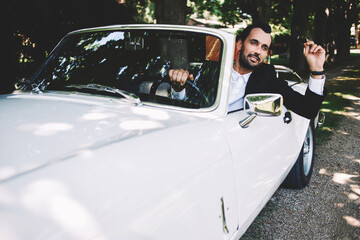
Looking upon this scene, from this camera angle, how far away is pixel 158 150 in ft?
4.36

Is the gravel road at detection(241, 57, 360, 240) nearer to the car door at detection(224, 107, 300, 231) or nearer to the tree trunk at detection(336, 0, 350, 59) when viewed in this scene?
the car door at detection(224, 107, 300, 231)

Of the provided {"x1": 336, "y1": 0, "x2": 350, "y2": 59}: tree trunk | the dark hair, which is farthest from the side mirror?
{"x1": 336, "y1": 0, "x2": 350, "y2": 59}: tree trunk

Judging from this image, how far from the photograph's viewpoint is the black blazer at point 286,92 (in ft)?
8.29

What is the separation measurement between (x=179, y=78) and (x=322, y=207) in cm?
222

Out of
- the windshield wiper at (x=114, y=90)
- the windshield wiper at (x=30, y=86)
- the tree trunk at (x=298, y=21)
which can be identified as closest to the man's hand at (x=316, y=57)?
the windshield wiper at (x=114, y=90)

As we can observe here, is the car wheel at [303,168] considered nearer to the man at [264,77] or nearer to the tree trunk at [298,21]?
the man at [264,77]

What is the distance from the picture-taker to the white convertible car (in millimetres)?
988

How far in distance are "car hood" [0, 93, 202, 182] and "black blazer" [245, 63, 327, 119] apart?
102 cm

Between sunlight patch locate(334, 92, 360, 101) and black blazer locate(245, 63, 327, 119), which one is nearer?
black blazer locate(245, 63, 327, 119)

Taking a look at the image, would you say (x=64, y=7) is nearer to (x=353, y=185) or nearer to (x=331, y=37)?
(x=353, y=185)

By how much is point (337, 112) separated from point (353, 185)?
4332 millimetres

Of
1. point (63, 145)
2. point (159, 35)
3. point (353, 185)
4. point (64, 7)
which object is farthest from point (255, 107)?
point (64, 7)

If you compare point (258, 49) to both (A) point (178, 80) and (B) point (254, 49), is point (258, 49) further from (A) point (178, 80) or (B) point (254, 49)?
(A) point (178, 80)

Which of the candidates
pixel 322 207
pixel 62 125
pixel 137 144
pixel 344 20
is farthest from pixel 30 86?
pixel 344 20
